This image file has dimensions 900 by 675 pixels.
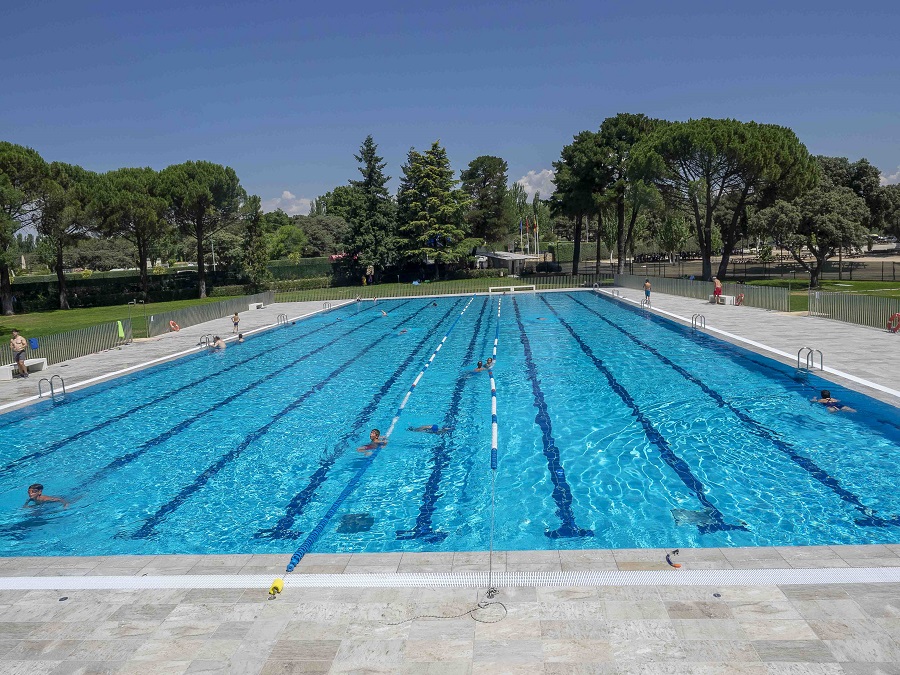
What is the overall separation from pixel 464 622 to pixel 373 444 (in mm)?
6680

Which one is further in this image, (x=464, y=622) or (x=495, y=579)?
(x=495, y=579)

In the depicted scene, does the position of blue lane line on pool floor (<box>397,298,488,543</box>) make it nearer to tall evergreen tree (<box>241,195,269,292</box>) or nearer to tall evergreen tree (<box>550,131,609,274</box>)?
tall evergreen tree (<box>241,195,269,292</box>)

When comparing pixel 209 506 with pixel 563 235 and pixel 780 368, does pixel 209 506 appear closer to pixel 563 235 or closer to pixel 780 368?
pixel 780 368

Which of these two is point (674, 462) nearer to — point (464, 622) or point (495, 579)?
point (495, 579)

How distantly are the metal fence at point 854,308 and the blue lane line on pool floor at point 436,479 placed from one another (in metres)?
12.6

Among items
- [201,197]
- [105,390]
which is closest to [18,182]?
[201,197]

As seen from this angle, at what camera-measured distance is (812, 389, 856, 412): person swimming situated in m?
11.9

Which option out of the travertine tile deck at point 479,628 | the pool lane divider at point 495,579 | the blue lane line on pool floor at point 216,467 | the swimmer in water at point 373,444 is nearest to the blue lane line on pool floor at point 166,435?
the blue lane line on pool floor at point 216,467

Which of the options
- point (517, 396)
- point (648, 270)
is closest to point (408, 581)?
point (517, 396)

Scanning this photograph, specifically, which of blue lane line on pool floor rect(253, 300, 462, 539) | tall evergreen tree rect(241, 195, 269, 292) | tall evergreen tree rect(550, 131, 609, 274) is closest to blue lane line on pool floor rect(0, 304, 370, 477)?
blue lane line on pool floor rect(253, 300, 462, 539)

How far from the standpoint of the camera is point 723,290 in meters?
30.8

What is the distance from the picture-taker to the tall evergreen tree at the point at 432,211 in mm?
50406

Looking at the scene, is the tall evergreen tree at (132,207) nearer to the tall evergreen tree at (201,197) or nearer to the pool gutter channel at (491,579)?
the tall evergreen tree at (201,197)

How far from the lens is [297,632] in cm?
515
